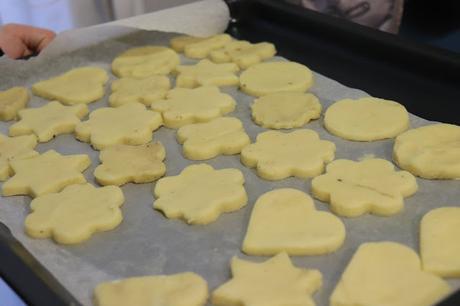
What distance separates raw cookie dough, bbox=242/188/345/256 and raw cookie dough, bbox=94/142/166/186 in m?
0.17

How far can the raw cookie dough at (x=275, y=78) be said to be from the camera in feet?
3.83

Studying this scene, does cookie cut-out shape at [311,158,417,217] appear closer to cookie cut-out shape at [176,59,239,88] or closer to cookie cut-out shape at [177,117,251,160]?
cookie cut-out shape at [177,117,251,160]

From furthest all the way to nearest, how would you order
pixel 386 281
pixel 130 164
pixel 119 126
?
pixel 119 126 → pixel 130 164 → pixel 386 281

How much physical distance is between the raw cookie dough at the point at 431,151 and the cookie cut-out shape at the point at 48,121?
0.51 meters

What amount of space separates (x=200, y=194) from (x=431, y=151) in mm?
319

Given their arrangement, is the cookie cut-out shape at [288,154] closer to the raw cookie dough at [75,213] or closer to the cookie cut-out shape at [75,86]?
the raw cookie dough at [75,213]

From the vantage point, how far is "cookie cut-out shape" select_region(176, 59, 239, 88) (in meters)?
1.21

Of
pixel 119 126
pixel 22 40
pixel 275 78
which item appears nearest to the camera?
pixel 119 126

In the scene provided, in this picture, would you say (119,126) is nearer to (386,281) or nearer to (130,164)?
(130,164)

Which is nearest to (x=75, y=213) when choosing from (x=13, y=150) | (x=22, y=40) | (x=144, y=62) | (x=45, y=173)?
(x=45, y=173)

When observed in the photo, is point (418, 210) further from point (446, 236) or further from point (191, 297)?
point (191, 297)

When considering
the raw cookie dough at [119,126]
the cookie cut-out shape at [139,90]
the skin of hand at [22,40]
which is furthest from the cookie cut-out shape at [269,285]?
the skin of hand at [22,40]

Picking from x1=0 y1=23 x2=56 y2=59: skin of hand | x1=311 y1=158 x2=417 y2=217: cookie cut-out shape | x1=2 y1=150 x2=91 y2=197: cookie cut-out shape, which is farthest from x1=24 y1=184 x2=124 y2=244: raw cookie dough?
x1=0 y1=23 x2=56 y2=59: skin of hand

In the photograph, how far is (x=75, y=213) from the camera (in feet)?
2.91
